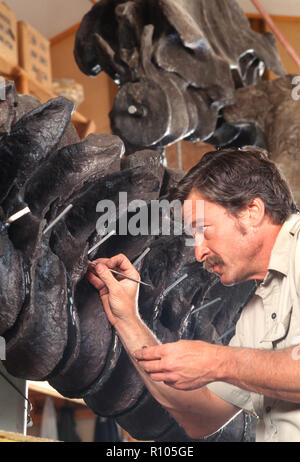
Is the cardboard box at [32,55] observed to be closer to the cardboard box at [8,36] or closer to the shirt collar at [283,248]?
the cardboard box at [8,36]

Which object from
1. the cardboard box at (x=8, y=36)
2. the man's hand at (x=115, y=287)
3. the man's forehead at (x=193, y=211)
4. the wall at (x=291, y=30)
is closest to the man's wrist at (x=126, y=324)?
the man's hand at (x=115, y=287)

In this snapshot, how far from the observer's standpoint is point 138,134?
32.9 inches

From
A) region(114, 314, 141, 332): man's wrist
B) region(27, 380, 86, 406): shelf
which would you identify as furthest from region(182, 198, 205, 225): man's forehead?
region(27, 380, 86, 406): shelf

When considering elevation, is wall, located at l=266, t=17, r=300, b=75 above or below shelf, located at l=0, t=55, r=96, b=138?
above

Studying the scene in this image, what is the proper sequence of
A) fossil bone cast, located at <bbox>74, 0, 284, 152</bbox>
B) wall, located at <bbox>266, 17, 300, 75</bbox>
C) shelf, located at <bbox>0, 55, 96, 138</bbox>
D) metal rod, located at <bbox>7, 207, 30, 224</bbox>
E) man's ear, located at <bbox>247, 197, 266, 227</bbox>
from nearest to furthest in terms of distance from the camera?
metal rod, located at <bbox>7, 207, 30, 224</bbox> → man's ear, located at <bbox>247, 197, 266, 227</bbox> → fossil bone cast, located at <bbox>74, 0, 284, 152</bbox> → wall, located at <bbox>266, 17, 300, 75</bbox> → shelf, located at <bbox>0, 55, 96, 138</bbox>

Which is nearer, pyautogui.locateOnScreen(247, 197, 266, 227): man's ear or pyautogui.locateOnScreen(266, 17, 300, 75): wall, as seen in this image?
pyautogui.locateOnScreen(247, 197, 266, 227): man's ear

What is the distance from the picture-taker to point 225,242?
2.09 ft

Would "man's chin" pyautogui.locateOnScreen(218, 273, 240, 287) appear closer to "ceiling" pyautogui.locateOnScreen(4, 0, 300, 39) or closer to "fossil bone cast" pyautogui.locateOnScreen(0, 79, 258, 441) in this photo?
"fossil bone cast" pyautogui.locateOnScreen(0, 79, 258, 441)

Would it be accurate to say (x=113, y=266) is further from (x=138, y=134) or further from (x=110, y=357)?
(x=138, y=134)

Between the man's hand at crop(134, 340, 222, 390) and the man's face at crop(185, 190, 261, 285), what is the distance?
8 cm

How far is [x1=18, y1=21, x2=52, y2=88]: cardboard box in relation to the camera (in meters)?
1.70

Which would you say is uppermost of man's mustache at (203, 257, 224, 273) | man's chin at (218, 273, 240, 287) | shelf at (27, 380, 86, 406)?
man's mustache at (203, 257, 224, 273)
